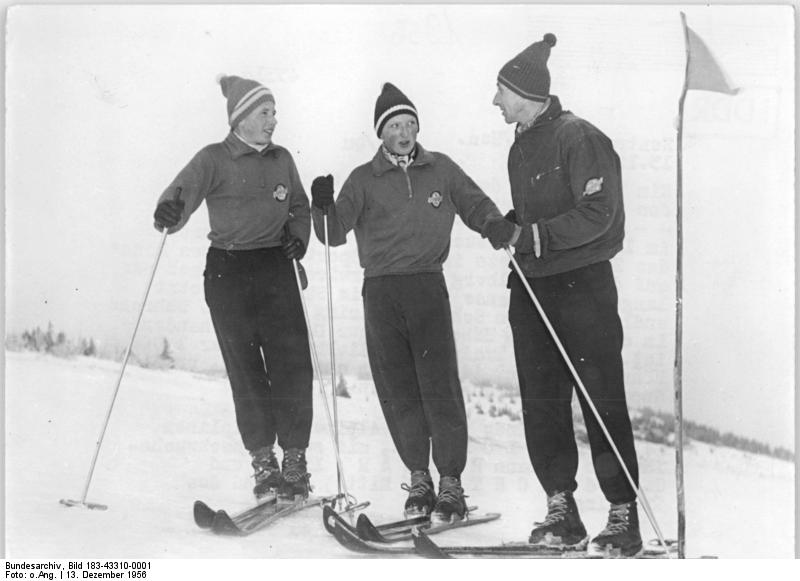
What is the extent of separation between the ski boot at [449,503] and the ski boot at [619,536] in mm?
535

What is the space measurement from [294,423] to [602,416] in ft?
4.08

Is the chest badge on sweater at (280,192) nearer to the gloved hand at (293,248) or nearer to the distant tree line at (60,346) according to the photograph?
the gloved hand at (293,248)

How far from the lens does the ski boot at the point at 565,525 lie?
3.94m

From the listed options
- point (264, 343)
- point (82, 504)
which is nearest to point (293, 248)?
point (264, 343)

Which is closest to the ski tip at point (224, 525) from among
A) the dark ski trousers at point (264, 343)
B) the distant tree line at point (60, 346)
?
the dark ski trousers at point (264, 343)

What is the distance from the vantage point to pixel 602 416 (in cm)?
391

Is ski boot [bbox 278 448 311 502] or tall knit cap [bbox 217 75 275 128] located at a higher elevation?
tall knit cap [bbox 217 75 275 128]

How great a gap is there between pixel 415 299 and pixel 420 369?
28cm

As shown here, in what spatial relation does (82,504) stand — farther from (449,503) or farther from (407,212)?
(407,212)

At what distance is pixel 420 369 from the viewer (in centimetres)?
401

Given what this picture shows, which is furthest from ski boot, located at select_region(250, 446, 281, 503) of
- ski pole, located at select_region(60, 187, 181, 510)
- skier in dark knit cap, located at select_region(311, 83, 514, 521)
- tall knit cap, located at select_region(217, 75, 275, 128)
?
tall knit cap, located at select_region(217, 75, 275, 128)

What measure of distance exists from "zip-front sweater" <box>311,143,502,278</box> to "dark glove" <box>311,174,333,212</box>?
0.18 ft

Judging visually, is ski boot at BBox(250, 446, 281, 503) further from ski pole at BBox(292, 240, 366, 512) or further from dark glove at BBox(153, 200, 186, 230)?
dark glove at BBox(153, 200, 186, 230)

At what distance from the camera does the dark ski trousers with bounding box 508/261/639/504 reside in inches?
152
